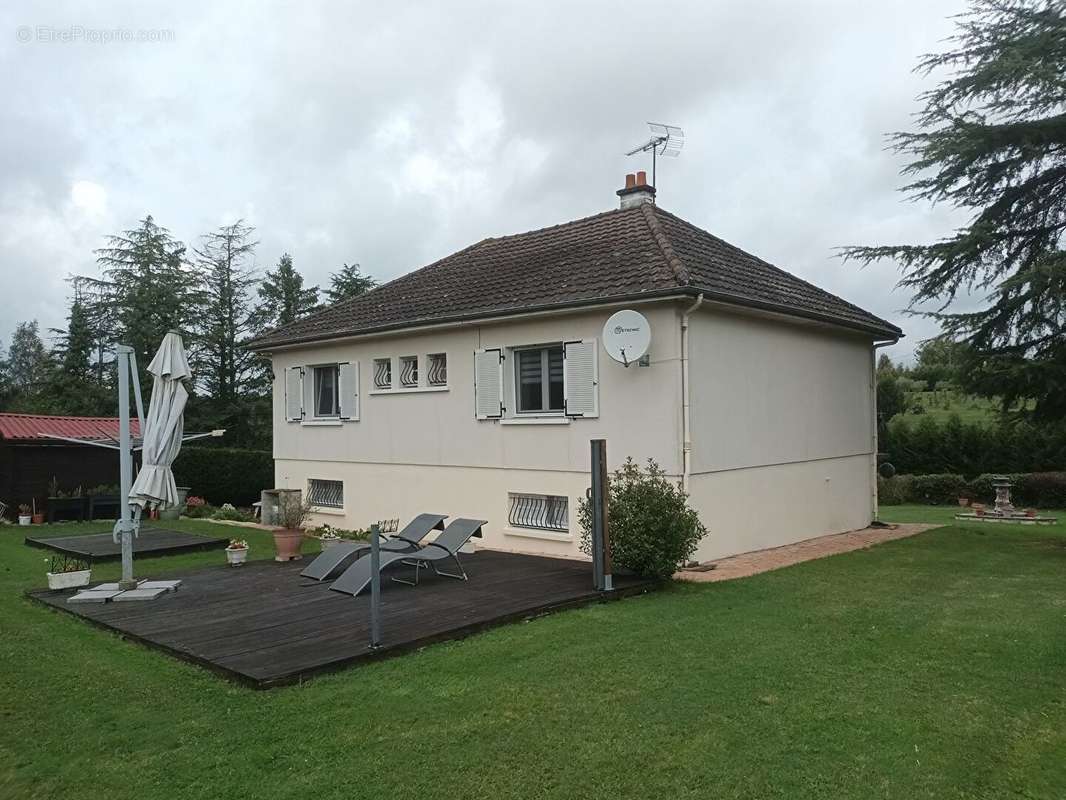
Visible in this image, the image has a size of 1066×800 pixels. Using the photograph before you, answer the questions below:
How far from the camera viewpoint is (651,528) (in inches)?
369

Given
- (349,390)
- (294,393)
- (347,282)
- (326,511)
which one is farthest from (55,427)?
(347,282)

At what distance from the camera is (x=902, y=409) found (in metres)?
33.0

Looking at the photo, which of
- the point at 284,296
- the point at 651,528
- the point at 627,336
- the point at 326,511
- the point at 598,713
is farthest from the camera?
the point at 284,296

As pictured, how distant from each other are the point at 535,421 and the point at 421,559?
3573mm

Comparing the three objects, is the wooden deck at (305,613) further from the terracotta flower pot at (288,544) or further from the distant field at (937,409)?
the distant field at (937,409)

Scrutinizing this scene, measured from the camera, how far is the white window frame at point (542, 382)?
12.4 m

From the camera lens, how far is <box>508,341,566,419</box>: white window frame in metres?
12.4

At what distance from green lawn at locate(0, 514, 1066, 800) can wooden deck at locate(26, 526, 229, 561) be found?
472 centimetres

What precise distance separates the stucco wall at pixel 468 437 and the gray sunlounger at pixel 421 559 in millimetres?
2372

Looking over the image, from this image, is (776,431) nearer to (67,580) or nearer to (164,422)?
(164,422)

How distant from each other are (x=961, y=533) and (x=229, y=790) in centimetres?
1495

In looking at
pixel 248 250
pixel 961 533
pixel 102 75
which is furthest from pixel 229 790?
pixel 248 250

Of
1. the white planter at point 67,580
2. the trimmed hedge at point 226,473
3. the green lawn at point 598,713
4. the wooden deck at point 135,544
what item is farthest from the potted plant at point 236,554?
the trimmed hedge at point 226,473

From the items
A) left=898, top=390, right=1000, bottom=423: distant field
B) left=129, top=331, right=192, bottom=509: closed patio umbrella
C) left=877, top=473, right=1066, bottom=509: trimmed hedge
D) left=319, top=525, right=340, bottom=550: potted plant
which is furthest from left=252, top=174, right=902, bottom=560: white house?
left=877, top=473, right=1066, bottom=509: trimmed hedge
